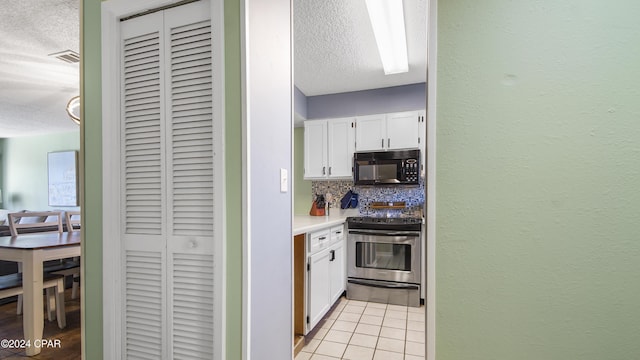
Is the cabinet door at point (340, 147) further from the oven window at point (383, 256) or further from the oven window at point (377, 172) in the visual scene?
the oven window at point (383, 256)

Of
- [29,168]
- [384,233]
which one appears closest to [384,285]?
[384,233]

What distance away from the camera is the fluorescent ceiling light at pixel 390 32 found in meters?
1.97

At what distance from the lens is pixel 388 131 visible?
339cm

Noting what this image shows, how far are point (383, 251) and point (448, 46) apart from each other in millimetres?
2482

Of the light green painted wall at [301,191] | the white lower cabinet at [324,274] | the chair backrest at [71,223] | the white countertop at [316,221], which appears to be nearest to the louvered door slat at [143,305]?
the white countertop at [316,221]

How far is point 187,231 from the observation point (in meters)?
1.27

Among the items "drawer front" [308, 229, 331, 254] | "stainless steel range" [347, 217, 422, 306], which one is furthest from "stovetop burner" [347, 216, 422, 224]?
"drawer front" [308, 229, 331, 254]

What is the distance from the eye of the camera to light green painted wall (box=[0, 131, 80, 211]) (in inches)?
244

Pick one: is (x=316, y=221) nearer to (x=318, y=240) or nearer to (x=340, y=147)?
(x=318, y=240)

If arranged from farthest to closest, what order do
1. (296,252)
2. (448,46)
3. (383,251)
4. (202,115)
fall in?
(383,251)
(296,252)
(202,115)
(448,46)

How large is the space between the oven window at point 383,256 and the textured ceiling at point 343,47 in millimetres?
1918

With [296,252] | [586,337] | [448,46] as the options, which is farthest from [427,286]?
[296,252]

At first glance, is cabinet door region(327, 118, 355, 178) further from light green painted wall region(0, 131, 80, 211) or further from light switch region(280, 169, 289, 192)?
light green painted wall region(0, 131, 80, 211)

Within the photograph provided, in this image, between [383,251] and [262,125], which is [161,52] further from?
[383,251]
